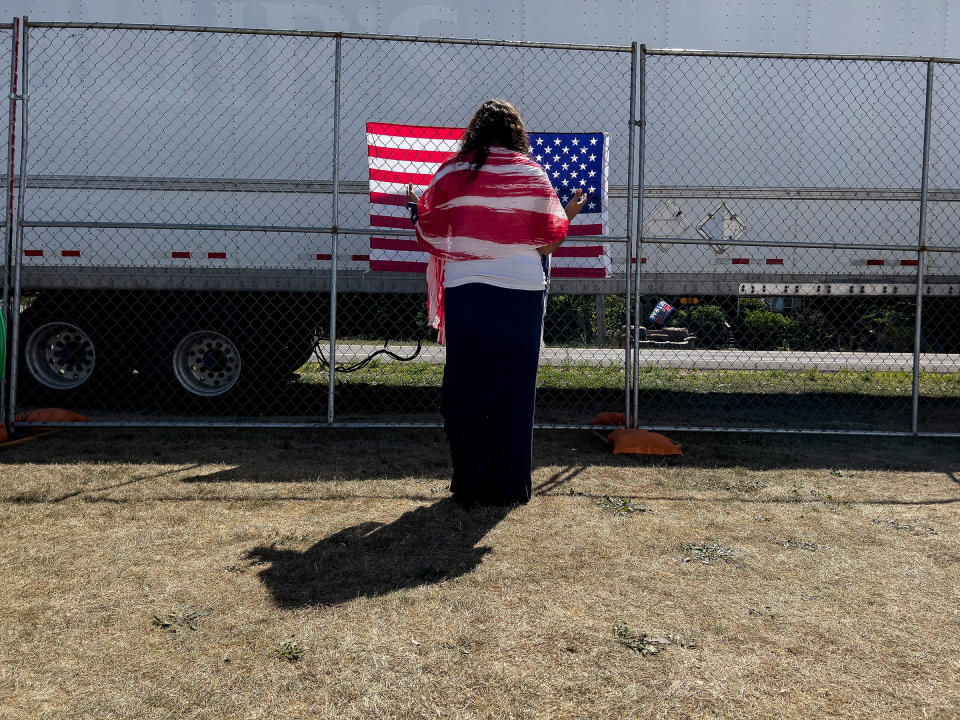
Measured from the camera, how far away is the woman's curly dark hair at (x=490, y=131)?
353 cm

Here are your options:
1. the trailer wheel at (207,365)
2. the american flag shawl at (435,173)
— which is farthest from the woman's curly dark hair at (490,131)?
the trailer wheel at (207,365)

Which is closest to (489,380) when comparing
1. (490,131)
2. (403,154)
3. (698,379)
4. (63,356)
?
(490,131)

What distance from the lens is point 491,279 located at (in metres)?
3.56

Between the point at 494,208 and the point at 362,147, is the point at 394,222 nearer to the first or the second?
the point at 362,147

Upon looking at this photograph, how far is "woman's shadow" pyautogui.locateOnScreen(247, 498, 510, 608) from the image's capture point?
267cm

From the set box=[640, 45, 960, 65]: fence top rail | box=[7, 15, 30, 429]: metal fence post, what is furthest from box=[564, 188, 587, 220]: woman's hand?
box=[7, 15, 30, 429]: metal fence post

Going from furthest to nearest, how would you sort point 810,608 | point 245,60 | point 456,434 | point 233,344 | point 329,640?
point 233,344 → point 245,60 → point 456,434 → point 810,608 → point 329,640

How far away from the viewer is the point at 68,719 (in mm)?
1832

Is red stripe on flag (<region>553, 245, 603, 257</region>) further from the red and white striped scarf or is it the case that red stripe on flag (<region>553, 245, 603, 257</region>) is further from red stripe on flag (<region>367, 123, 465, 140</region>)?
the red and white striped scarf

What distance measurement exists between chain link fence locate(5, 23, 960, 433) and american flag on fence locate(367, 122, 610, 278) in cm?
2

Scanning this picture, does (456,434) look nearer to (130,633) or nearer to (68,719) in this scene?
(130,633)

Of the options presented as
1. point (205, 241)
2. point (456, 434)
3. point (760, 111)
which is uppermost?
point (760, 111)

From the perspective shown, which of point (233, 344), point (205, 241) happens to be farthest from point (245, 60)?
point (233, 344)

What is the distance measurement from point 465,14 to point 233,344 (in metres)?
3.53
